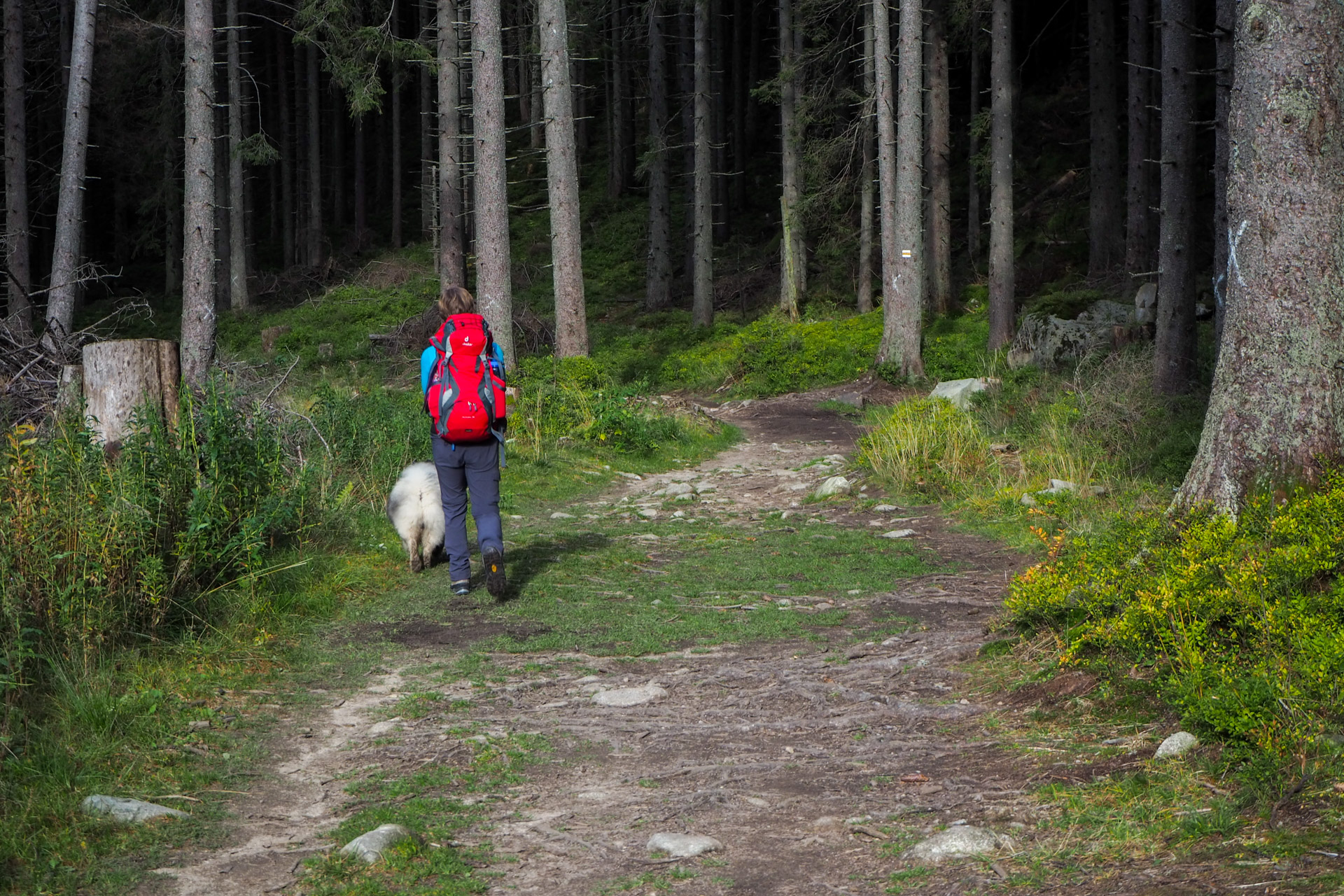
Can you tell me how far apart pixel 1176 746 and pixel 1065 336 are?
49.6 ft

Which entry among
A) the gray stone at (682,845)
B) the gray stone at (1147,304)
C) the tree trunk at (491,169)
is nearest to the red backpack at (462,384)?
the gray stone at (682,845)

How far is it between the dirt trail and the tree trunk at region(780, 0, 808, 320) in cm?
1937

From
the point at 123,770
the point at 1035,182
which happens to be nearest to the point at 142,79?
the point at 1035,182

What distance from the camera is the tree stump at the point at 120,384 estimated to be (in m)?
7.64

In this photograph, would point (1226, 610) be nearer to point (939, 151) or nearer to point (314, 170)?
point (939, 151)

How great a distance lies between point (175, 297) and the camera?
37.6 meters

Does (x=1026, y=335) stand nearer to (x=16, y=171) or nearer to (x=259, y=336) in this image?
(x=259, y=336)

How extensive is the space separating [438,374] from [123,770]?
3.60 metres

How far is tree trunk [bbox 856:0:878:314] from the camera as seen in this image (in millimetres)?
24062

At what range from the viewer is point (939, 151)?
23.7 metres

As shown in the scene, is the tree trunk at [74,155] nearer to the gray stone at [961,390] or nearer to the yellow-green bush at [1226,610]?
the gray stone at [961,390]

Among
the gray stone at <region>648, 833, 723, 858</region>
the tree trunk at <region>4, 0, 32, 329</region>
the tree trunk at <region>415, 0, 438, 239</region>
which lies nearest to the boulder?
the gray stone at <region>648, 833, 723, 858</region>

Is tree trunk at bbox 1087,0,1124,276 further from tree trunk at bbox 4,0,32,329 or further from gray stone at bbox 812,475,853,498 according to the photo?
tree trunk at bbox 4,0,32,329

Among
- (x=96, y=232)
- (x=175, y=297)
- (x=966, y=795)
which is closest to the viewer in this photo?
(x=966, y=795)
